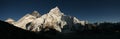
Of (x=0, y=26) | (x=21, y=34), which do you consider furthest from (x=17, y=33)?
(x=0, y=26)

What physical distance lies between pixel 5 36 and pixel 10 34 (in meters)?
4.09

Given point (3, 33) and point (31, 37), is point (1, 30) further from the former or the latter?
point (31, 37)

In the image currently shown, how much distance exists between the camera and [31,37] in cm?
6994

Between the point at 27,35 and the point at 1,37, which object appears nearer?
the point at 1,37

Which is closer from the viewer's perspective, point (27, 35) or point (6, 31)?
point (6, 31)

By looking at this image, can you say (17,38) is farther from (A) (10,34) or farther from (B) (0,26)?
(B) (0,26)

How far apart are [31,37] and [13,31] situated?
5.10m

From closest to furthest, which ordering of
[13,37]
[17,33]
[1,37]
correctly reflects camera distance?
[1,37]
[13,37]
[17,33]

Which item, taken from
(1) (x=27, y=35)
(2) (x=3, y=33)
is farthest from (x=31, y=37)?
(2) (x=3, y=33)

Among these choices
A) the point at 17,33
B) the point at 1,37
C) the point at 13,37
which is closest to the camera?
the point at 1,37

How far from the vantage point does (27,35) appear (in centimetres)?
6975

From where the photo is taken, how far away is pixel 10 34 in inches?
2527

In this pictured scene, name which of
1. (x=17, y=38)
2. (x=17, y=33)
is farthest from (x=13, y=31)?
(x=17, y=38)

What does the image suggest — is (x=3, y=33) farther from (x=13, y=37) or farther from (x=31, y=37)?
(x=31, y=37)
